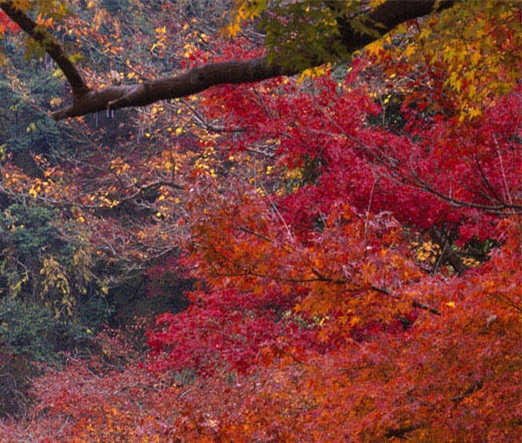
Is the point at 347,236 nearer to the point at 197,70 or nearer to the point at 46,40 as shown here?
the point at 197,70

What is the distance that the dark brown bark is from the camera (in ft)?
10.3

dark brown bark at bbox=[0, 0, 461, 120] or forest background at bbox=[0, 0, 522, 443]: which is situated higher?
dark brown bark at bbox=[0, 0, 461, 120]

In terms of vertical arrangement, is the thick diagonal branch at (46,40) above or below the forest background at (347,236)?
above

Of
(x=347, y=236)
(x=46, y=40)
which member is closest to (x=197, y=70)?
(x=46, y=40)

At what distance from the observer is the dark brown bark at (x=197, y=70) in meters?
3.14

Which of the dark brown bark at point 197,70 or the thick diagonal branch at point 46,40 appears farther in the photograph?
the thick diagonal branch at point 46,40

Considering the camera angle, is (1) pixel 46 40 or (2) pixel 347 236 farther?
(2) pixel 347 236

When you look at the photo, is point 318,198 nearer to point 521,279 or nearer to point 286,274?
point 286,274

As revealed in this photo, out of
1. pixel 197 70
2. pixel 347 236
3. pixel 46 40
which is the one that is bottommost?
pixel 347 236

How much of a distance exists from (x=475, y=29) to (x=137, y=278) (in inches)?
719

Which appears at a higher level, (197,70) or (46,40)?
(46,40)

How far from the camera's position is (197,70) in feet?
10.9

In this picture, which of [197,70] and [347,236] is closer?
[197,70]

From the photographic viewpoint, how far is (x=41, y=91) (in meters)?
21.1
